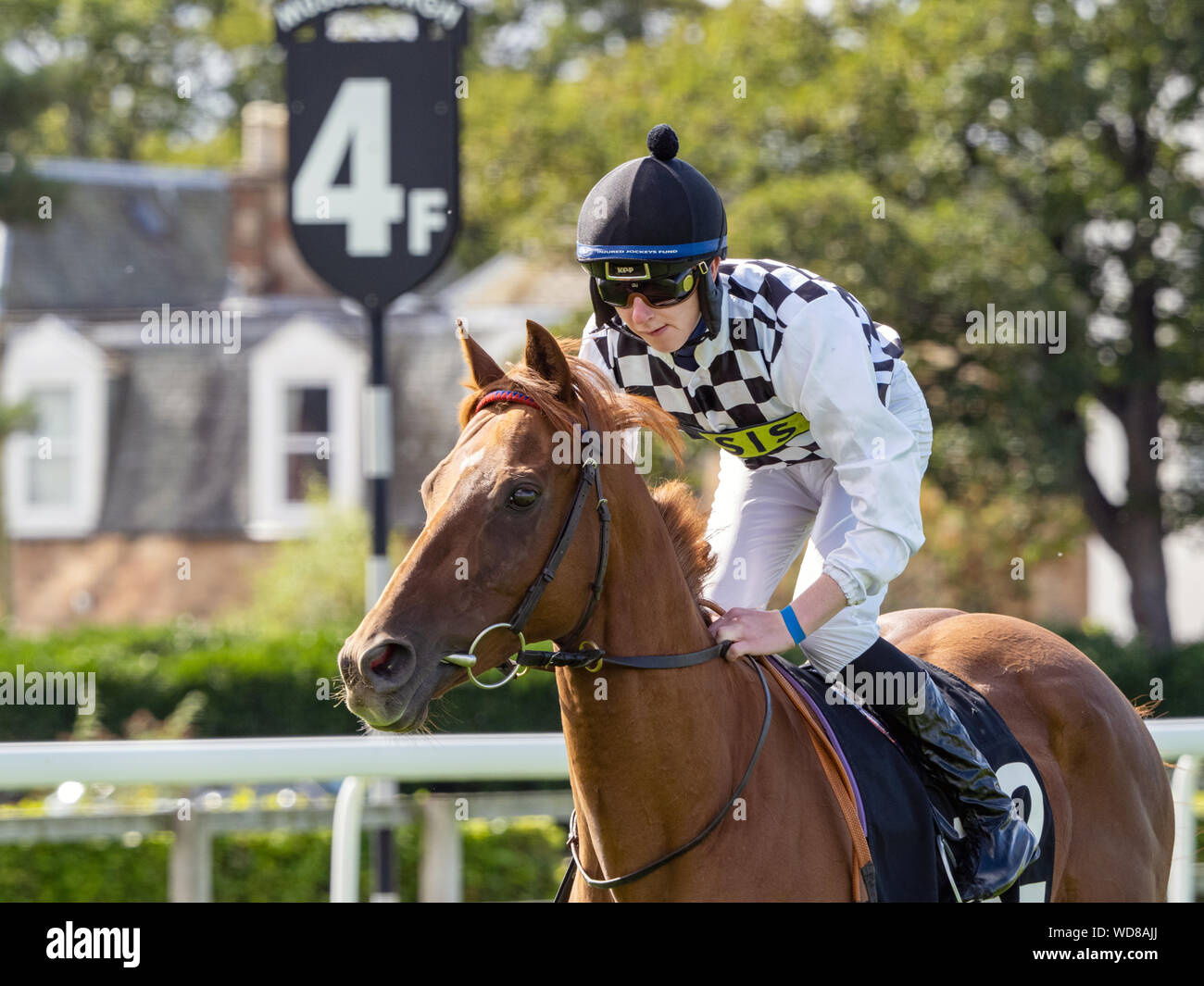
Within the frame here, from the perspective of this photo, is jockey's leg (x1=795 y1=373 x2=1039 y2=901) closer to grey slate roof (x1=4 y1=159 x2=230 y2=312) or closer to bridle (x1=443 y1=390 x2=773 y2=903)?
bridle (x1=443 y1=390 x2=773 y2=903)

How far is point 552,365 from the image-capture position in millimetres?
2316

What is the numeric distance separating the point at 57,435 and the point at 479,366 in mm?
17331

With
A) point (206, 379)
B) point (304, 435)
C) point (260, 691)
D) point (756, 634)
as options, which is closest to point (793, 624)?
point (756, 634)

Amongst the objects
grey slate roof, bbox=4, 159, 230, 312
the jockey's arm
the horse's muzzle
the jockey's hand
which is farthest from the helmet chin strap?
grey slate roof, bbox=4, 159, 230, 312

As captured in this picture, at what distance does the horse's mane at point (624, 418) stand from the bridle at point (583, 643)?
0.07ft

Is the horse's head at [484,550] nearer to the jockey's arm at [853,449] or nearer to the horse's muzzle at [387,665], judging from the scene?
the horse's muzzle at [387,665]

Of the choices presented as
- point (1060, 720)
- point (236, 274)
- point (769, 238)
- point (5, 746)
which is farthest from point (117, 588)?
point (1060, 720)

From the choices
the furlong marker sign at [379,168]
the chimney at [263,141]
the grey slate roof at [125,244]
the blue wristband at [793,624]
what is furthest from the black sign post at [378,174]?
the grey slate roof at [125,244]

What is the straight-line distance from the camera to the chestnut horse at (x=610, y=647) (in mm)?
2113

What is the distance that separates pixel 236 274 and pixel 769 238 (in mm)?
12372

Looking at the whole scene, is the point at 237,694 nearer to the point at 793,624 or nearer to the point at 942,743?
the point at 942,743

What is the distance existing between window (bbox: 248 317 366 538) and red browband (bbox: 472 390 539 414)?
1534 centimetres

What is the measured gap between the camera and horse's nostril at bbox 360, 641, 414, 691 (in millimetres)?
2023

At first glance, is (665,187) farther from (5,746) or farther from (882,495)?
(5,746)
